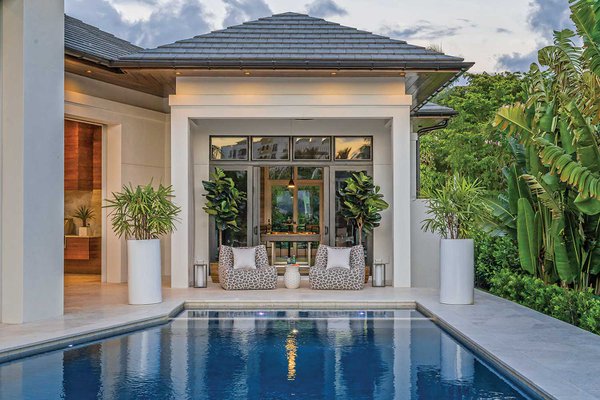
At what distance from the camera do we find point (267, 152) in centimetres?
1357

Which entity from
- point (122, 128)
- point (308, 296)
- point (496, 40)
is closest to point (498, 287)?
point (308, 296)

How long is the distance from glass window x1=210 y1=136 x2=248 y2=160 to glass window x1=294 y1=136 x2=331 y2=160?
126 cm

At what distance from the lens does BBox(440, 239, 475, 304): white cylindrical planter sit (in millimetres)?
9867

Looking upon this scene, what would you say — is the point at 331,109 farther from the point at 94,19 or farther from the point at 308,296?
the point at 94,19

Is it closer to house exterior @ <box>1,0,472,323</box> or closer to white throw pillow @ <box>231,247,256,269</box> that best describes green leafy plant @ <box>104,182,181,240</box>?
house exterior @ <box>1,0,472,323</box>

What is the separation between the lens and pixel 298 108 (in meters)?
11.9

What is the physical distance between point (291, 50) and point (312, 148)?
279cm

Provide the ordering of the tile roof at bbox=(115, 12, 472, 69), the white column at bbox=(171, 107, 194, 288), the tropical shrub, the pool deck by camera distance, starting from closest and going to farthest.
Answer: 1. the pool deck
2. the tropical shrub
3. the tile roof at bbox=(115, 12, 472, 69)
4. the white column at bbox=(171, 107, 194, 288)

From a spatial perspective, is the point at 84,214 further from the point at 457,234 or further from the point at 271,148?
the point at 457,234

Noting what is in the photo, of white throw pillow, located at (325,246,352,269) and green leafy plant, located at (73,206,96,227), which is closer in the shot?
white throw pillow, located at (325,246,352,269)

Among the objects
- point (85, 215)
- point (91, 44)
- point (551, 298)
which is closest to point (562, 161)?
point (551, 298)

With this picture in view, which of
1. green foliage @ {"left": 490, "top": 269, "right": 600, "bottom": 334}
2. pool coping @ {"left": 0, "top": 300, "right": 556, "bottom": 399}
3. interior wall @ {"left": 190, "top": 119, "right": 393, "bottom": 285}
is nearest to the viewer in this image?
pool coping @ {"left": 0, "top": 300, "right": 556, "bottom": 399}

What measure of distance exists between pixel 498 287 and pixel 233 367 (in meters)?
6.77

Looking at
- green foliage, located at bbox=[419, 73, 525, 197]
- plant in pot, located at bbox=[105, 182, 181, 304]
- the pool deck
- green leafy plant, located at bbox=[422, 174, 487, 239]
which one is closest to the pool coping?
the pool deck
